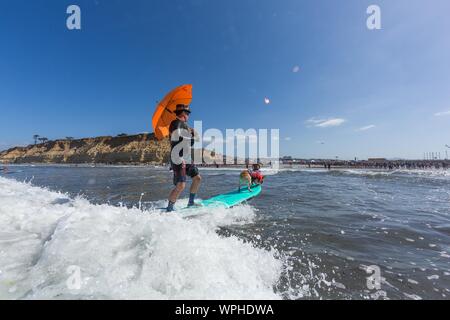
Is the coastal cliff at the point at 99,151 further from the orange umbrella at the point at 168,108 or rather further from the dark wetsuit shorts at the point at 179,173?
the dark wetsuit shorts at the point at 179,173

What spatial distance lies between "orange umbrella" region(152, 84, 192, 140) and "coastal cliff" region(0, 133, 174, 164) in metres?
75.4

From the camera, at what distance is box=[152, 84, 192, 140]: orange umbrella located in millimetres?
5916

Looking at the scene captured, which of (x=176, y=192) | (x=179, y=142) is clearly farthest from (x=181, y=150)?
(x=176, y=192)

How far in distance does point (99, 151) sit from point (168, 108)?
96.6m

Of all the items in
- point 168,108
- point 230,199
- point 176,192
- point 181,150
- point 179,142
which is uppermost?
point 168,108

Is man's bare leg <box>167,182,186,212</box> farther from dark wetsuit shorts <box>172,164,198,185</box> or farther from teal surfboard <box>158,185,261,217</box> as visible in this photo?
teal surfboard <box>158,185,261,217</box>

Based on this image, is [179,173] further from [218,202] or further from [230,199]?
[230,199]

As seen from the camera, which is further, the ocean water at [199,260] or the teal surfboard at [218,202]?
the teal surfboard at [218,202]

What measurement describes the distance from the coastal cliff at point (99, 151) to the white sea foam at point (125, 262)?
256ft

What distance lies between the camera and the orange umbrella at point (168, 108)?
5.92 m

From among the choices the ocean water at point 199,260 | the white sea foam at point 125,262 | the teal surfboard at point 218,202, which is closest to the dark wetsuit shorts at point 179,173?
the teal surfboard at point 218,202

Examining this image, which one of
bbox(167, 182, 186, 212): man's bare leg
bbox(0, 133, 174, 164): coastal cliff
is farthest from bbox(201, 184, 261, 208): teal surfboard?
bbox(0, 133, 174, 164): coastal cliff

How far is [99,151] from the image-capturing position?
90.6 metres
